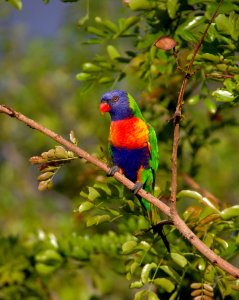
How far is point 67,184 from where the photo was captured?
23.6 ft

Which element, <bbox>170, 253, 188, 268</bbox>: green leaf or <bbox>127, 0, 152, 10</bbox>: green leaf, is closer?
<bbox>170, 253, 188, 268</bbox>: green leaf

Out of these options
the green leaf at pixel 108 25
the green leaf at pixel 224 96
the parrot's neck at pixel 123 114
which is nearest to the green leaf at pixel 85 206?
the green leaf at pixel 224 96

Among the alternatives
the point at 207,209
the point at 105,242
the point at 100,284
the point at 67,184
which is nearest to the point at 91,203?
the point at 207,209

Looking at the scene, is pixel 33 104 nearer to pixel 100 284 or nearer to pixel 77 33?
pixel 77 33

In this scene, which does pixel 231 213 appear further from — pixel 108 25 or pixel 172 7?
pixel 108 25

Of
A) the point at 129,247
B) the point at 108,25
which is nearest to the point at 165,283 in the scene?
the point at 129,247

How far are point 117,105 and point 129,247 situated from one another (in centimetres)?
129

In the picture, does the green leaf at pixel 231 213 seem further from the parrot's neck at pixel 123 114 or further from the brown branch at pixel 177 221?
the parrot's neck at pixel 123 114

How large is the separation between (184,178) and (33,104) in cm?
554

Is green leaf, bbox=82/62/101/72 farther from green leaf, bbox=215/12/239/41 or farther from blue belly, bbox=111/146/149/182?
green leaf, bbox=215/12/239/41

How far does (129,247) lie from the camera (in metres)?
1.98

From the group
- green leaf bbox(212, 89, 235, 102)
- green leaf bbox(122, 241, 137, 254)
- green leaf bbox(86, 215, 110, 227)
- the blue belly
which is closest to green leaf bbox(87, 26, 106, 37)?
the blue belly

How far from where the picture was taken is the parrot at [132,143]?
2.90 metres

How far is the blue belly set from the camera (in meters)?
2.94
